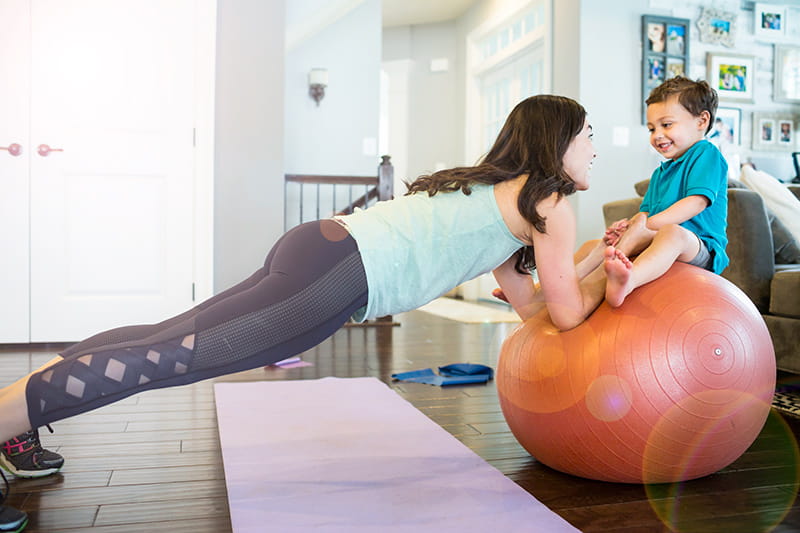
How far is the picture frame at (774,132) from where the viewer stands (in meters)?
5.17

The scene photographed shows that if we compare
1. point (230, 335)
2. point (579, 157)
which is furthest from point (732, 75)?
point (230, 335)

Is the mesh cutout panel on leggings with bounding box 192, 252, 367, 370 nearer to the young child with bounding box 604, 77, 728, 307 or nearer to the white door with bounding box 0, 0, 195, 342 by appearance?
the young child with bounding box 604, 77, 728, 307

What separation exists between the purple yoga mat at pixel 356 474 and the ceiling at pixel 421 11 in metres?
5.56

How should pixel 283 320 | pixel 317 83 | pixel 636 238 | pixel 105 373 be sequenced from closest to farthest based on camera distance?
pixel 105 373, pixel 283 320, pixel 636 238, pixel 317 83

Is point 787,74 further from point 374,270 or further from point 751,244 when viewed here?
point 374,270

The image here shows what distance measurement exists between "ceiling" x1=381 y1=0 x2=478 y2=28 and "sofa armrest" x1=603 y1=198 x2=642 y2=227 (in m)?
4.36

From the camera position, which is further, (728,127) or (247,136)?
(728,127)

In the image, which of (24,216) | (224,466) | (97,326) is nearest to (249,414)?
(224,466)

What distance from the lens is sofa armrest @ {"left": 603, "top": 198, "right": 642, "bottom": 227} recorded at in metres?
3.18

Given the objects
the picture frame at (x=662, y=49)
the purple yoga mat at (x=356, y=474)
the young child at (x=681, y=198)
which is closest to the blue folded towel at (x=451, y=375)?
the purple yoga mat at (x=356, y=474)

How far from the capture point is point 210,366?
1.26 meters

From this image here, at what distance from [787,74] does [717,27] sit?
2.42ft

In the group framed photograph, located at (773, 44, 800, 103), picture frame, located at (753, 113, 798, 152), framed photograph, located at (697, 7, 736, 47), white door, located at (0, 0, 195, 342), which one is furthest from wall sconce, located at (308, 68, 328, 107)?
framed photograph, located at (773, 44, 800, 103)

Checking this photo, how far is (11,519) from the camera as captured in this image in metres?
1.32
